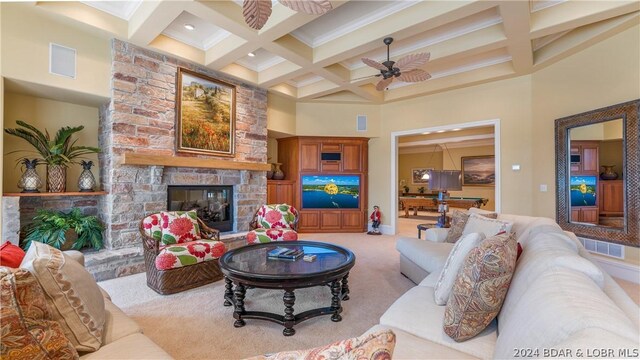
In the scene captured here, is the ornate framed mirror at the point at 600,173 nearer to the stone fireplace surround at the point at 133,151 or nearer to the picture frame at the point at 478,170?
the stone fireplace surround at the point at 133,151

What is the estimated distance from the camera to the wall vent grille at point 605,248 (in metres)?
3.56

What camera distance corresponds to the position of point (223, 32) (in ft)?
13.1

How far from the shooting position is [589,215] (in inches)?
154

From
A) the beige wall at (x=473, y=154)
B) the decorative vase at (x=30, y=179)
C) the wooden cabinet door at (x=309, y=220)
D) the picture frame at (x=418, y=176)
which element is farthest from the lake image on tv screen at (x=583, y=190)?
the picture frame at (x=418, y=176)

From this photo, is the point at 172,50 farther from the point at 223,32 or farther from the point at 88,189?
the point at 88,189

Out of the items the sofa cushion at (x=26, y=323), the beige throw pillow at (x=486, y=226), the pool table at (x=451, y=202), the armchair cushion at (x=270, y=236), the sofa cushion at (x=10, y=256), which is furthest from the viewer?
the pool table at (x=451, y=202)

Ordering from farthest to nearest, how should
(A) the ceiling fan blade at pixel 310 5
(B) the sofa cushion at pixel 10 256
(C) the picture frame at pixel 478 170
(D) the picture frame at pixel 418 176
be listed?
(D) the picture frame at pixel 418 176 < (C) the picture frame at pixel 478 170 < (A) the ceiling fan blade at pixel 310 5 < (B) the sofa cushion at pixel 10 256

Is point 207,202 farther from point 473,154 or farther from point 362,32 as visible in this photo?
point 473,154

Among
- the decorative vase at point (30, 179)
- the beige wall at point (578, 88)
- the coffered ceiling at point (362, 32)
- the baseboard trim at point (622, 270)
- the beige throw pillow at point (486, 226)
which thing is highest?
the coffered ceiling at point (362, 32)

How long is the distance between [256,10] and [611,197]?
477 centimetres

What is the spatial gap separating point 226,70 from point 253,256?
3410 mm

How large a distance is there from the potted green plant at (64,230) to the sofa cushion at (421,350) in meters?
3.78

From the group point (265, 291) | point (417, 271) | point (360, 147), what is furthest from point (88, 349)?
point (360, 147)

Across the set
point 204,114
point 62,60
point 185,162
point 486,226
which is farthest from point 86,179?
point 486,226
